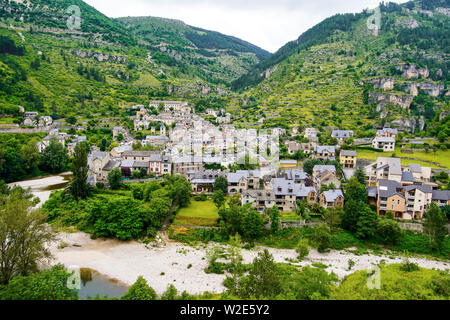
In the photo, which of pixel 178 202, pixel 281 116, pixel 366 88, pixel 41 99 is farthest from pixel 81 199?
pixel 366 88

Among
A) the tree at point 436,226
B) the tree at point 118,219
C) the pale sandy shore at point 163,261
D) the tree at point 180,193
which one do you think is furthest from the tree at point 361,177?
the tree at point 118,219

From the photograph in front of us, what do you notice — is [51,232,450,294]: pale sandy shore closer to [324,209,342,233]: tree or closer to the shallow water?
the shallow water

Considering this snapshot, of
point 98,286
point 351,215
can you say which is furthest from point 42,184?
point 351,215

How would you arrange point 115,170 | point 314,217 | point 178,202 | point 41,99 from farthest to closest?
point 41,99 → point 115,170 → point 178,202 → point 314,217

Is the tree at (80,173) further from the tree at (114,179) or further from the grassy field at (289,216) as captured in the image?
the grassy field at (289,216)

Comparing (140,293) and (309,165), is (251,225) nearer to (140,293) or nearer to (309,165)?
(140,293)
